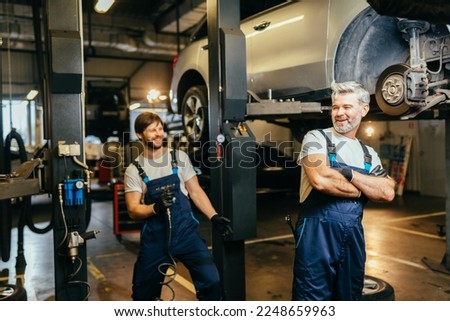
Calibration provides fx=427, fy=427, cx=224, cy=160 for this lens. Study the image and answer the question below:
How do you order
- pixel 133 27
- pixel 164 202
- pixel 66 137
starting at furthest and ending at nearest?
pixel 133 27
pixel 66 137
pixel 164 202

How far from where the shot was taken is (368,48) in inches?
→ 122

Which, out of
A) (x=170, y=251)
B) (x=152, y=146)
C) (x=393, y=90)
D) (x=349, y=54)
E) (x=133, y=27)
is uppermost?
(x=133, y=27)

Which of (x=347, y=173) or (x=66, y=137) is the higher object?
(x=66, y=137)

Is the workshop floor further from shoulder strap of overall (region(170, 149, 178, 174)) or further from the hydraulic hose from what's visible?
shoulder strap of overall (region(170, 149, 178, 174))

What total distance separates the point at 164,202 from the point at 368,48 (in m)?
1.85

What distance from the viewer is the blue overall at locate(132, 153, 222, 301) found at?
262 cm

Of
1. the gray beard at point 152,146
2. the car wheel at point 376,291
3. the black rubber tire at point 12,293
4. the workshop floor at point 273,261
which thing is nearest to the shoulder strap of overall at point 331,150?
the gray beard at point 152,146

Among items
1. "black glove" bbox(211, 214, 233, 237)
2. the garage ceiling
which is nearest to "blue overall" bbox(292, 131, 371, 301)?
"black glove" bbox(211, 214, 233, 237)

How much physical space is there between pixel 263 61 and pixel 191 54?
1389mm

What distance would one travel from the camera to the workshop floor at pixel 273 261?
3.76 m

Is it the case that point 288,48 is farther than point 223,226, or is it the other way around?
Answer: point 288,48

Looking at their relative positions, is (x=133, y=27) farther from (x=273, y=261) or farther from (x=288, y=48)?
(x=288, y=48)

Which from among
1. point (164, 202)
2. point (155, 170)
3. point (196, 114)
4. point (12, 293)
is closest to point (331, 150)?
point (164, 202)
